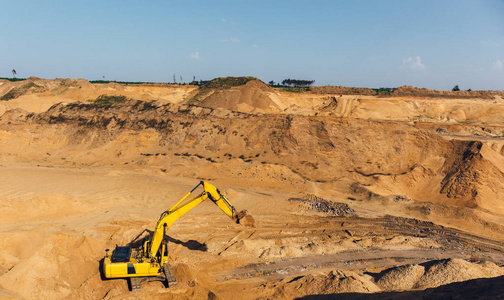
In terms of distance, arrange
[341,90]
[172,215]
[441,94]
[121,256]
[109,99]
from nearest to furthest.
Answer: [121,256], [172,215], [109,99], [441,94], [341,90]

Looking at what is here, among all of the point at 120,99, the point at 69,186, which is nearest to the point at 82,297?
the point at 69,186

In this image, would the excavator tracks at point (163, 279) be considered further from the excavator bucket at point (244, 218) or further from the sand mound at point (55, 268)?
the excavator bucket at point (244, 218)

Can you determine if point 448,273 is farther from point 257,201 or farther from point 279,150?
point 279,150

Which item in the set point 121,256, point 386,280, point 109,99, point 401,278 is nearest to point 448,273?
point 401,278

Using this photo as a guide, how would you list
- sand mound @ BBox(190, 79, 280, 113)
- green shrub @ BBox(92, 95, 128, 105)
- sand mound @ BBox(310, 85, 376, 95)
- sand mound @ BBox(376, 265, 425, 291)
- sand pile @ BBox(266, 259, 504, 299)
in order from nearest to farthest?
sand pile @ BBox(266, 259, 504, 299) < sand mound @ BBox(376, 265, 425, 291) < sand mound @ BBox(190, 79, 280, 113) < green shrub @ BBox(92, 95, 128, 105) < sand mound @ BBox(310, 85, 376, 95)

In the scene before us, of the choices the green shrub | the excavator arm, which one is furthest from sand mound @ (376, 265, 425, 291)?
the green shrub

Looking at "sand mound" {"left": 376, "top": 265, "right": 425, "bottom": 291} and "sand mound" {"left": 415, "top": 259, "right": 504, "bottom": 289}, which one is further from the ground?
"sand mound" {"left": 415, "top": 259, "right": 504, "bottom": 289}

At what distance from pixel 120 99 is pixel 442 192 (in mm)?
39864

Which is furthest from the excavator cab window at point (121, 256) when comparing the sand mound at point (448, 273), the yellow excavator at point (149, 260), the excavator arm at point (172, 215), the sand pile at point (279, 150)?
the sand pile at point (279, 150)

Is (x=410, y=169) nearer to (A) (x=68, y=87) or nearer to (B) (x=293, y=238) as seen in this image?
(B) (x=293, y=238)

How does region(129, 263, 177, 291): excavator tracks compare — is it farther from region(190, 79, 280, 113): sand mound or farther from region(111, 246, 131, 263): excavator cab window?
region(190, 79, 280, 113): sand mound

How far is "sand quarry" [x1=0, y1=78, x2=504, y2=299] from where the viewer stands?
12242 millimetres

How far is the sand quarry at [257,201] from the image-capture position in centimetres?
1224

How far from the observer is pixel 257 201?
71.9 feet
